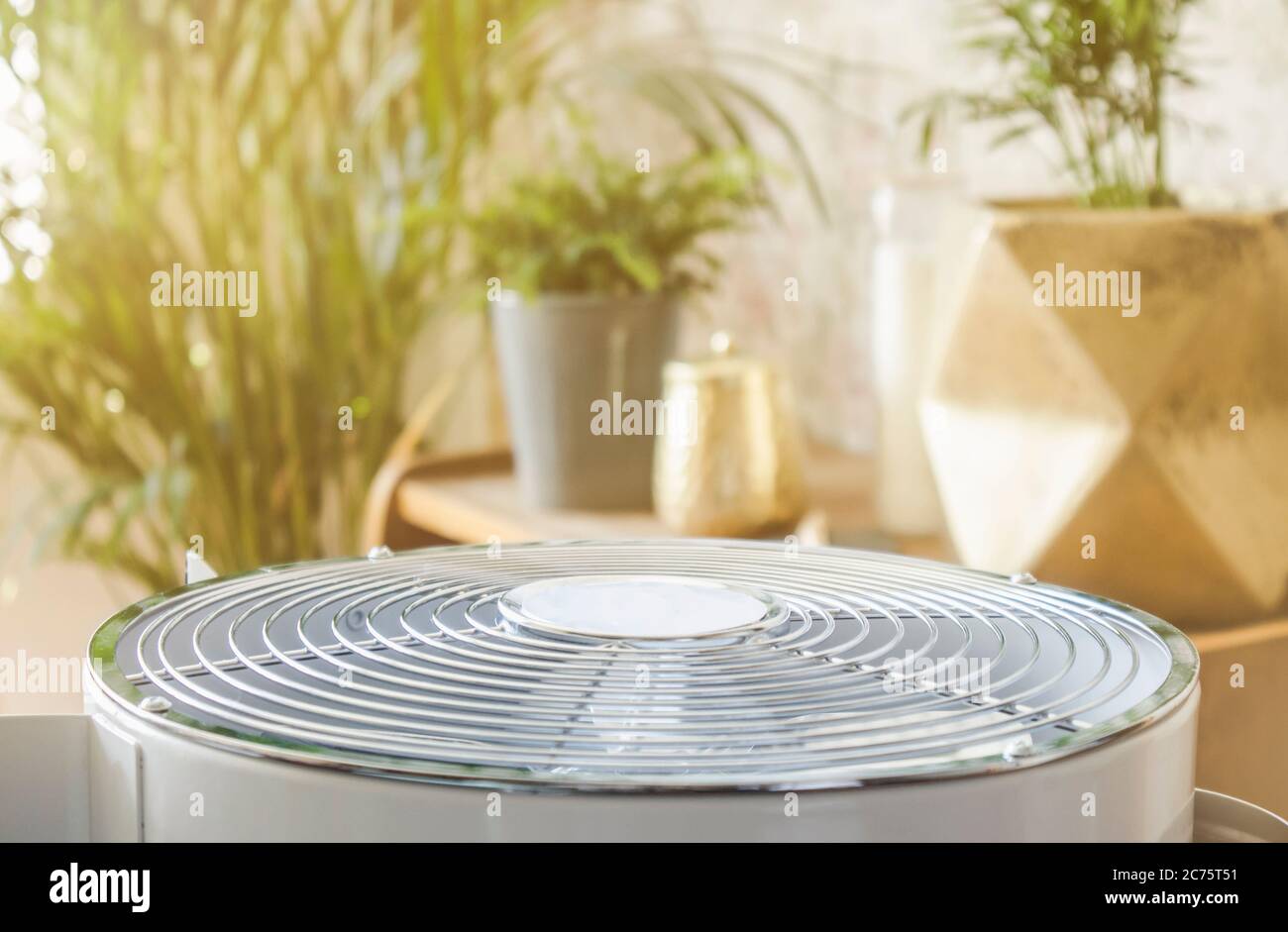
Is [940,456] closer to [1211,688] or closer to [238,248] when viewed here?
[1211,688]

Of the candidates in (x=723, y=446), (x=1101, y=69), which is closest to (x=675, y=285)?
(x=723, y=446)

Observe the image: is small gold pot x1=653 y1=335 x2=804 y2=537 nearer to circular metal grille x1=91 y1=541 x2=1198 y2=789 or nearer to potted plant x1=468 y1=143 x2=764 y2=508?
potted plant x1=468 y1=143 x2=764 y2=508

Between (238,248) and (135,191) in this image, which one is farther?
(238,248)

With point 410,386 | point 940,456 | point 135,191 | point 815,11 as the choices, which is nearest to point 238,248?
point 135,191

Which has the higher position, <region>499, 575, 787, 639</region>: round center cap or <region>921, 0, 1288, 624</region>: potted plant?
<region>921, 0, 1288, 624</region>: potted plant

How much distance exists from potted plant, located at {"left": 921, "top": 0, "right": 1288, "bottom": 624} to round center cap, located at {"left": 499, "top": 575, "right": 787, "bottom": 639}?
32cm

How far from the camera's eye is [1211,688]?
76cm

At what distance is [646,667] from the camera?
0.45m

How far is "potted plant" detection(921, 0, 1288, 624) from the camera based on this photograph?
76 centimetres

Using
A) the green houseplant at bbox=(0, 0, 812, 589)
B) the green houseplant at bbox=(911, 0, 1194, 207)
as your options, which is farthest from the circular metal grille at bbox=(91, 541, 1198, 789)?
the green houseplant at bbox=(0, 0, 812, 589)

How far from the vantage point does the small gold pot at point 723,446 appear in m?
1.14

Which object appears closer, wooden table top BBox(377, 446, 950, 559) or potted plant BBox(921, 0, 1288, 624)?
potted plant BBox(921, 0, 1288, 624)
